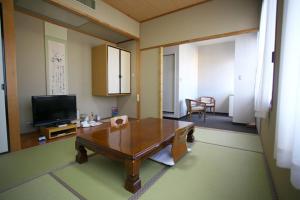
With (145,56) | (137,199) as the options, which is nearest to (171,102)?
(145,56)

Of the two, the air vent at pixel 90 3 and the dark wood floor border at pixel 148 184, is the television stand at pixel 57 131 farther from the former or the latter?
the air vent at pixel 90 3

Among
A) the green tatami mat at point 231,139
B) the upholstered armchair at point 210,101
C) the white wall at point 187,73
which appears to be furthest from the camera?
the upholstered armchair at point 210,101

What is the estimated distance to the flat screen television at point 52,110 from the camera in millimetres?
2619

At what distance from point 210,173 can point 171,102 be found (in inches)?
141

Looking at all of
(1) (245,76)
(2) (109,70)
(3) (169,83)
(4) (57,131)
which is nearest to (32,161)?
(4) (57,131)

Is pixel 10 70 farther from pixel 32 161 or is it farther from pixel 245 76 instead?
pixel 245 76

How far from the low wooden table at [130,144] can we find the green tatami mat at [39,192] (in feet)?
1.36

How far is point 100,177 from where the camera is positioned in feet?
5.10

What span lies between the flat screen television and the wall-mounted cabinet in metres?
0.95

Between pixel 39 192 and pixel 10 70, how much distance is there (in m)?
1.78

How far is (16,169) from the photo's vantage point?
5.60 ft

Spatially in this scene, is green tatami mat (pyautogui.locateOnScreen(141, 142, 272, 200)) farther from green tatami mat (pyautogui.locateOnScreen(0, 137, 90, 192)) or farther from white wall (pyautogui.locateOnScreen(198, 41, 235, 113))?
white wall (pyautogui.locateOnScreen(198, 41, 235, 113))

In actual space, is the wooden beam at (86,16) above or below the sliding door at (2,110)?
above

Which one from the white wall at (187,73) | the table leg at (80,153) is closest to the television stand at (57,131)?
the table leg at (80,153)
